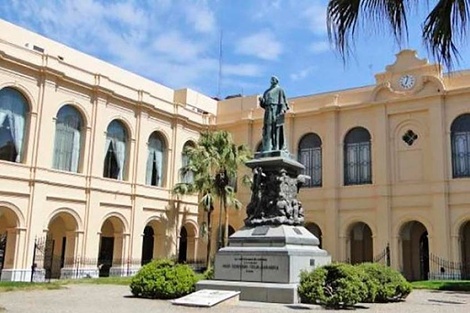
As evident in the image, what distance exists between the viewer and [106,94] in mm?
29234

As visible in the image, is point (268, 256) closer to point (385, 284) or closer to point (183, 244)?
point (385, 284)

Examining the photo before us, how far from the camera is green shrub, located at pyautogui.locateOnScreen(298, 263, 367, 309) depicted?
39.7ft

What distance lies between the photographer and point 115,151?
98.6ft

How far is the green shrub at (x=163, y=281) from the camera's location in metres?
14.2

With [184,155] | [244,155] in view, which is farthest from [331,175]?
[184,155]

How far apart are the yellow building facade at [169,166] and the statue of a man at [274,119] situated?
14138mm

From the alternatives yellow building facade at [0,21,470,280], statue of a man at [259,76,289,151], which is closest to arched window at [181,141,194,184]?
yellow building facade at [0,21,470,280]

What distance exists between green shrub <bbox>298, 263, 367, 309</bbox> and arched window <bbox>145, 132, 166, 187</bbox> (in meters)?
20.6

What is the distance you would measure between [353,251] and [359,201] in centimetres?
428

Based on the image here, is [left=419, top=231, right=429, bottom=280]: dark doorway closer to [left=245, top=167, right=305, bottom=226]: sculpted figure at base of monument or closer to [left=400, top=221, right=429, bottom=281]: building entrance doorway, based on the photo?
[left=400, top=221, right=429, bottom=281]: building entrance doorway

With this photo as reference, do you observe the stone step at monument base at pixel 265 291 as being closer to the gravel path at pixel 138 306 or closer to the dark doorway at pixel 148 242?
the gravel path at pixel 138 306

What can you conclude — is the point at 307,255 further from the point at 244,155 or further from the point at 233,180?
the point at 233,180

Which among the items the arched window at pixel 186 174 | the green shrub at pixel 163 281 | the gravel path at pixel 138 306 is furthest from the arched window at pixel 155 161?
the gravel path at pixel 138 306

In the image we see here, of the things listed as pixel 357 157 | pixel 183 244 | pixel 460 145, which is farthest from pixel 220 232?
pixel 460 145
